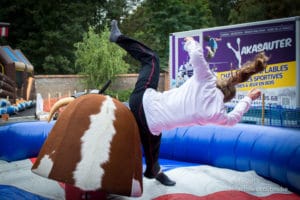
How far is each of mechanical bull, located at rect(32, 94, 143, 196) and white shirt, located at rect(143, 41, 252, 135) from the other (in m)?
0.32

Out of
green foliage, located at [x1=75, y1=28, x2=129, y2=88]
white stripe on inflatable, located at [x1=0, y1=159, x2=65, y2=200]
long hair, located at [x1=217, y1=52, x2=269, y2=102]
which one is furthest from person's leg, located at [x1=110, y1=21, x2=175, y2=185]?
green foliage, located at [x1=75, y1=28, x2=129, y2=88]

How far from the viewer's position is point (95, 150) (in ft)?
8.30

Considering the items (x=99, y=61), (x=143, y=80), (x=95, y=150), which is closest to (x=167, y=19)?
(x=99, y=61)

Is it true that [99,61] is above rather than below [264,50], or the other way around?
above

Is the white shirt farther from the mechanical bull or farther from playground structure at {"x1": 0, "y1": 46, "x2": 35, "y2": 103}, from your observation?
playground structure at {"x1": 0, "y1": 46, "x2": 35, "y2": 103}

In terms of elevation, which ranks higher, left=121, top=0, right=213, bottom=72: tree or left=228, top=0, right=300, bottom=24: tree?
left=121, top=0, right=213, bottom=72: tree

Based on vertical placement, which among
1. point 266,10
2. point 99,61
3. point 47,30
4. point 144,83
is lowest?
point 144,83

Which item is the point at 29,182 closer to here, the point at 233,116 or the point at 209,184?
the point at 209,184

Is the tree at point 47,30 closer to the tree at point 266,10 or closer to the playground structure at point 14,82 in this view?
the playground structure at point 14,82

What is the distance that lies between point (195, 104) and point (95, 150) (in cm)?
82

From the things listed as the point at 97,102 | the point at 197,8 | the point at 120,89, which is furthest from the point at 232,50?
the point at 197,8

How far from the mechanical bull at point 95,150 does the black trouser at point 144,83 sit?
0.34 metres

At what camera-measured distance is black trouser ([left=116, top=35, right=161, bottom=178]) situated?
3.14 meters

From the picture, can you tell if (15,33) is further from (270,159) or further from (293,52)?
(270,159)
